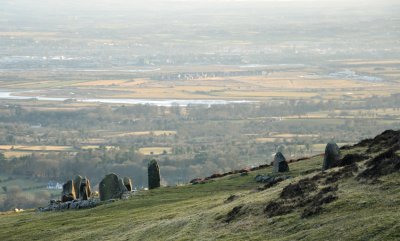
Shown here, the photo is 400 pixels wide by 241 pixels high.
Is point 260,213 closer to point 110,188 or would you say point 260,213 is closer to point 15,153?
point 110,188

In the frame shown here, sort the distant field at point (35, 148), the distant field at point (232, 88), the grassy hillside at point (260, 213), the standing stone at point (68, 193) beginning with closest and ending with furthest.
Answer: the grassy hillside at point (260, 213)
the standing stone at point (68, 193)
the distant field at point (35, 148)
the distant field at point (232, 88)

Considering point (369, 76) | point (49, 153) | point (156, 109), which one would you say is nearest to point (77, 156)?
point (49, 153)

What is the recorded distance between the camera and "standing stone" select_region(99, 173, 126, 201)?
1816 inches

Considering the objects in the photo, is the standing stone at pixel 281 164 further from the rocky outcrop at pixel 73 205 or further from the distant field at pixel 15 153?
the distant field at pixel 15 153

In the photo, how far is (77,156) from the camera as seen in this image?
338ft

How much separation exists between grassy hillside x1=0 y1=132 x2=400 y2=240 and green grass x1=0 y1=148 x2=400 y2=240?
28mm

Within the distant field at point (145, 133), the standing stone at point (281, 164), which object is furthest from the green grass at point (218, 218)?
the distant field at point (145, 133)

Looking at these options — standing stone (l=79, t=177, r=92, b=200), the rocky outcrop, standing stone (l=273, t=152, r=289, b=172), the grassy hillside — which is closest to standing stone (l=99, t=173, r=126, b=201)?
the rocky outcrop

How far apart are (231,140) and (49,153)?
25681 millimetres

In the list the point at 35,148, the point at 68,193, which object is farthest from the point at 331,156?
the point at 35,148

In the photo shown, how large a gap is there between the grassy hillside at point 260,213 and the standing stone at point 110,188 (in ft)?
6.88

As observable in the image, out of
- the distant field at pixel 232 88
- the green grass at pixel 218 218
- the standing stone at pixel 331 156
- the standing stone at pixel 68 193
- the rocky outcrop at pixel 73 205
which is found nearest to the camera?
the green grass at pixel 218 218

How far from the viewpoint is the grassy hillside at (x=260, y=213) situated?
84.5ft

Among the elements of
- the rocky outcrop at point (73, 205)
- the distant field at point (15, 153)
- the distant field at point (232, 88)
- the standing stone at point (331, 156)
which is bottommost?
the rocky outcrop at point (73, 205)
